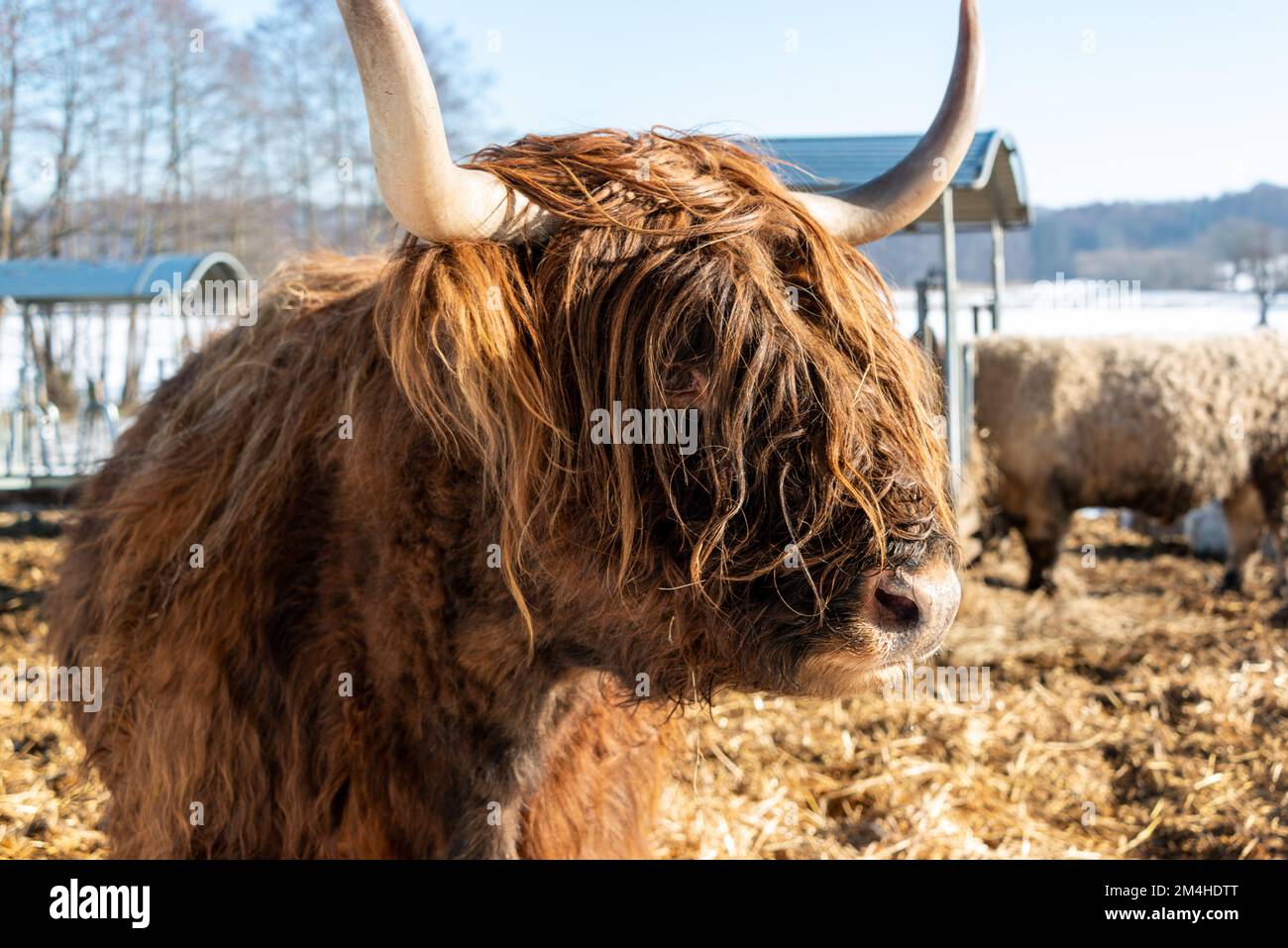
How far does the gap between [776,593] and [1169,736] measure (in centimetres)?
364

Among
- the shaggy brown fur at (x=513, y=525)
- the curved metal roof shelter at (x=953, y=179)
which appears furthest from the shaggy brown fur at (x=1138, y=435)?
the shaggy brown fur at (x=513, y=525)

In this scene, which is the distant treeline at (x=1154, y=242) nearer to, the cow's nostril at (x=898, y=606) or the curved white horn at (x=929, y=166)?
the curved white horn at (x=929, y=166)

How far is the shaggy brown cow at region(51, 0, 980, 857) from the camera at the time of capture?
1488mm

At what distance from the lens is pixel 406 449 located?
70.2 inches

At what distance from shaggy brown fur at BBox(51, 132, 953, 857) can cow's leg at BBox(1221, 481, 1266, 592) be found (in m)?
6.89

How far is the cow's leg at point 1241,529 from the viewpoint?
24.6 feet

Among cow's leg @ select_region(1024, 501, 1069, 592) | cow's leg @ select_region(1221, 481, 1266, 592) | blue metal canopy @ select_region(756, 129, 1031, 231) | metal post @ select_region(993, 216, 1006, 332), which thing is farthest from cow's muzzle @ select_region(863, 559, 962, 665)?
metal post @ select_region(993, 216, 1006, 332)

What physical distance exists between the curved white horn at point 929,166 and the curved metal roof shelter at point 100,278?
29.1 ft

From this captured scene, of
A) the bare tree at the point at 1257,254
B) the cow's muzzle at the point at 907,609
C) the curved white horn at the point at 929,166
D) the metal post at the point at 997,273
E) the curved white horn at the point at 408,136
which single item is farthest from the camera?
the bare tree at the point at 1257,254

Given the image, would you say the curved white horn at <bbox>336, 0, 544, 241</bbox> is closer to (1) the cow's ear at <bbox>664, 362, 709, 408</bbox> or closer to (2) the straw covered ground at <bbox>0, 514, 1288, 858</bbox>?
(1) the cow's ear at <bbox>664, 362, 709, 408</bbox>

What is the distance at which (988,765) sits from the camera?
4.11 metres
